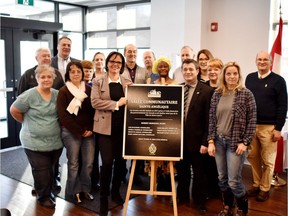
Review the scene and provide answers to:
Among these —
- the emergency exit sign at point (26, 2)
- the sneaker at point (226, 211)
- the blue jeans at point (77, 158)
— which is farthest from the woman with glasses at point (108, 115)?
the emergency exit sign at point (26, 2)

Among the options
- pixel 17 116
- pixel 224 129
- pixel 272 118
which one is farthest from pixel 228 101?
pixel 17 116

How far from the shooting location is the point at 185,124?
10.2 ft

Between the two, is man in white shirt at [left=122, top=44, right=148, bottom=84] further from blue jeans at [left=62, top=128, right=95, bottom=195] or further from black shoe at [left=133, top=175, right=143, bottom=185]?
black shoe at [left=133, top=175, right=143, bottom=185]

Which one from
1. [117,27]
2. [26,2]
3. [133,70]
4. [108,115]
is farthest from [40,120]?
[117,27]

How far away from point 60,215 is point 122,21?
5231 millimetres

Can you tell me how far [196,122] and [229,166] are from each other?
20.1 inches

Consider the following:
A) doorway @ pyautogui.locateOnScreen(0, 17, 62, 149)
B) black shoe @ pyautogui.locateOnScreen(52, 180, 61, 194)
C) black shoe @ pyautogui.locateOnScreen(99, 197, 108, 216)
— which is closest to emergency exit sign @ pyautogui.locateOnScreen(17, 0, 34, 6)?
doorway @ pyautogui.locateOnScreen(0, 17, 62, 149)

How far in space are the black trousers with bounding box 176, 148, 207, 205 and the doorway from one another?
349 cm

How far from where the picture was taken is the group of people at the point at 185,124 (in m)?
2.81

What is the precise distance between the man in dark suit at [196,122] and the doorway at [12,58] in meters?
3.56

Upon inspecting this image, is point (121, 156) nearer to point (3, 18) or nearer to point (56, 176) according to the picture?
point (56, 176)

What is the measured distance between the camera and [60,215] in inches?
124

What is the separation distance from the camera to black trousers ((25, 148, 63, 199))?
3.21 meters

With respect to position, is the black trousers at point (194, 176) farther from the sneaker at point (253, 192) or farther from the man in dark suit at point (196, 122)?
the sneaker at point (253, 192)
